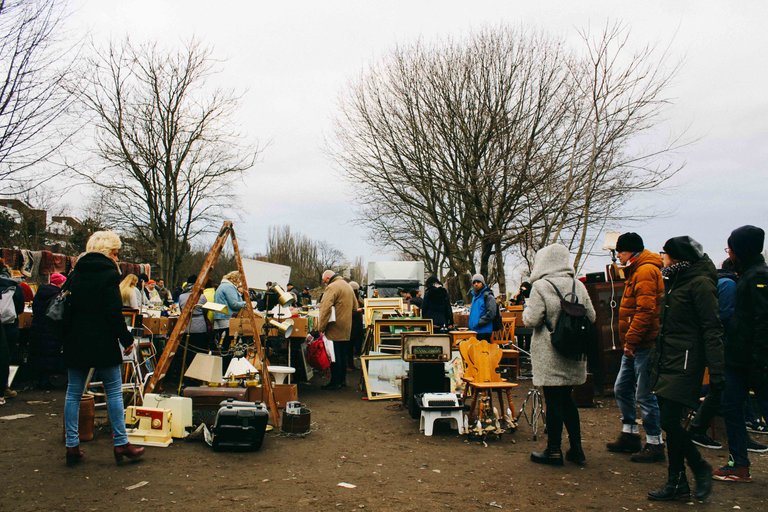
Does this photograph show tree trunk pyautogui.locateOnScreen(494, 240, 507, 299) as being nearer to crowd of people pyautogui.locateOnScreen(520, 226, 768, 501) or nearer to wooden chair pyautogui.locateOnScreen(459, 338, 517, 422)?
wooden chair pyautogui.locateOnScreen(459, 338, 517, 422)

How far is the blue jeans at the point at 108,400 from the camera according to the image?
5.59 metres

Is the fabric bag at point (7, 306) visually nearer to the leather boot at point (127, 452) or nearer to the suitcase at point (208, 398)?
the suitcase at point (208, 398)

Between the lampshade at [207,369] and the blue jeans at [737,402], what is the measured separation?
228 inches

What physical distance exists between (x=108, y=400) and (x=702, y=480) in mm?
5000

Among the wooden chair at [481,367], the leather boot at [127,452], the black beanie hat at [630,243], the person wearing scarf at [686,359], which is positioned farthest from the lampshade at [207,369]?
the person wearing scarf at [686,359]

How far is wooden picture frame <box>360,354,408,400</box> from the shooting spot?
10.3m

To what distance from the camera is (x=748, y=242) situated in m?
5.28

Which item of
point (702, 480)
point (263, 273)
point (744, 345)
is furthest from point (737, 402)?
point (263, 273)

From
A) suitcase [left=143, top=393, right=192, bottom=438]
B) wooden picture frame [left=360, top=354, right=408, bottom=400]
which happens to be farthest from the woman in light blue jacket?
suitcase [left=143, top=393, right=192, bottom=438]

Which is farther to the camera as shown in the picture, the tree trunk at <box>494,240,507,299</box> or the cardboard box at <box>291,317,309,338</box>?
the tree trunk at <box>494,240,507,299</box>

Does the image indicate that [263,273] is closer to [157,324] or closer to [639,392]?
[157,324]

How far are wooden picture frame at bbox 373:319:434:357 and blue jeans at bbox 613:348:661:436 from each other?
4806 millimetres

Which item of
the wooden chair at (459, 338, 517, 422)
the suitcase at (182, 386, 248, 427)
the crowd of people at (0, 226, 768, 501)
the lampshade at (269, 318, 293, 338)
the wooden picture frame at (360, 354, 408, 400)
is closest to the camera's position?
the crowd of people at (0, 226, 768, 501)

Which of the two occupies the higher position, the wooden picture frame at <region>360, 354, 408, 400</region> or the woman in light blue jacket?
the woman in light blue jacket
